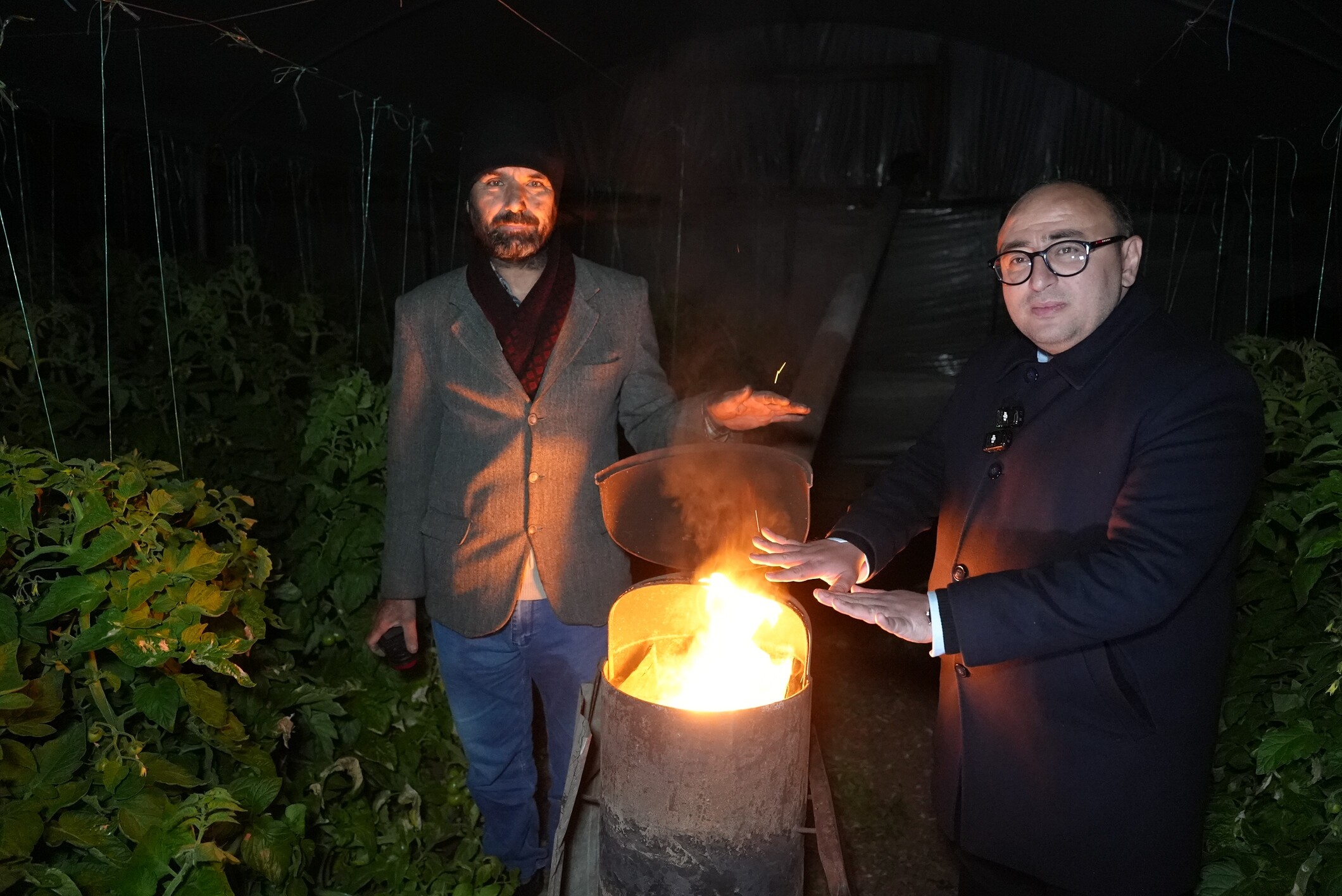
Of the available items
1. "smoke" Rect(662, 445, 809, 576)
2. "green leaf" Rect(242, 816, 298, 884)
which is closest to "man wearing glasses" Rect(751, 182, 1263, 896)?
"smoke" Rect(662, 445, 809, 576)

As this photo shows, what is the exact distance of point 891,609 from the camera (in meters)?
1.88

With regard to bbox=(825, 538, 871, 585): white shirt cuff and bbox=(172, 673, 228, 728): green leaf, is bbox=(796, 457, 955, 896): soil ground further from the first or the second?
bbox=(172, 673, 228, 728): green leaf

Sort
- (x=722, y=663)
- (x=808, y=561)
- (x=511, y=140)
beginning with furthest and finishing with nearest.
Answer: (x=511, y=140) < (x=722, y=663) < (x=808, y=561)

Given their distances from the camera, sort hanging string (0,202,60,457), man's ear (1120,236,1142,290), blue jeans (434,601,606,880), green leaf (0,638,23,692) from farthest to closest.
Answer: blue jeans (434,601,606,880) < hanging string (0,202,60,457) < man's ear (1120,236,1142,290) < green leaf (0,638,23,692)

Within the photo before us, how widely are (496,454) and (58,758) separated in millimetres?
1295

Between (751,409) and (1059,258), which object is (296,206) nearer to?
(751,409)


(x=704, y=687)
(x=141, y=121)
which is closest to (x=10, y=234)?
(x=141, y=121)

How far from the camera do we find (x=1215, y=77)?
650 cm

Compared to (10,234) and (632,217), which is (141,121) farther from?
(632,217)

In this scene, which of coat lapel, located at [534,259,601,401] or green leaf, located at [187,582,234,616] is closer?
green leaf, located at [187,582,234,616]

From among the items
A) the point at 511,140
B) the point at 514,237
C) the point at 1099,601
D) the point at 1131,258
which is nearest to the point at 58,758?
the point at 514,237

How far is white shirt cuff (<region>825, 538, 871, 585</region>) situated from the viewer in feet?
7.36

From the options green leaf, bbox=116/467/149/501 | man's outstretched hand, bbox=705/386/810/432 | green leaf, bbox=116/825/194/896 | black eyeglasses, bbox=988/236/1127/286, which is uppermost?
black eyeglasses, bbox=988/236/1127/286

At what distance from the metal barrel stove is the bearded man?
1.01 ft
